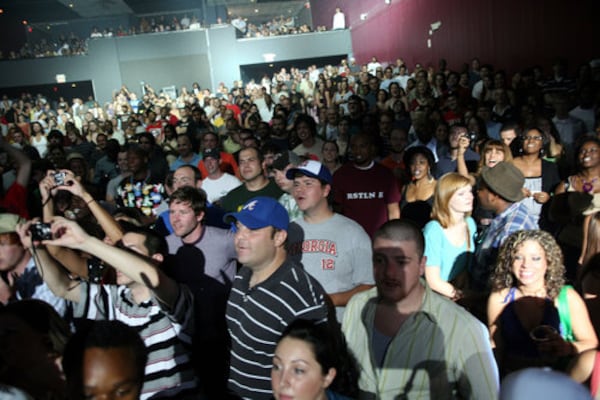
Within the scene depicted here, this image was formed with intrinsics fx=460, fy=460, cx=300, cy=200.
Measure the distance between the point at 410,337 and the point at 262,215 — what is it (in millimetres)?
1016

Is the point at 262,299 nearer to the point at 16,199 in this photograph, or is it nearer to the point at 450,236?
the point at 450,236

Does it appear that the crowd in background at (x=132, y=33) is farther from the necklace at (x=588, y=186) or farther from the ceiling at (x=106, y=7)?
the necklace at (x=588, y=186)

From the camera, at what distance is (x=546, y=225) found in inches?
160

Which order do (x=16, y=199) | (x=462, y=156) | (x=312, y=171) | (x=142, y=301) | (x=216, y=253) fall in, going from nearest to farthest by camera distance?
(x=142, y=301) → (x=312, y=171) → (x=216, y=253) → (x=16, y=199) → (x=462, y=156)

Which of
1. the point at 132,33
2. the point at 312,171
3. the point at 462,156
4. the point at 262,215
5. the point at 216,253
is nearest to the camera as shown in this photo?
the point at 262,215

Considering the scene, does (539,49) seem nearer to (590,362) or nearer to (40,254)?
(590,362)

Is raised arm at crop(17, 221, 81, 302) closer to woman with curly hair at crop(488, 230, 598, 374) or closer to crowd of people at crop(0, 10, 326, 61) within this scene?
woman with curly hair at crop(488, 230, 598, 374)

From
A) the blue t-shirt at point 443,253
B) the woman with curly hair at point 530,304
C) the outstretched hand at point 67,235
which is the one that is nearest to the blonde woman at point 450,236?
the blue t-shirt at point 443,253

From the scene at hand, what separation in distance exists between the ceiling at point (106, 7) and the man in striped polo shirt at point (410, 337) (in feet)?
90.5

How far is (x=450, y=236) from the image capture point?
10.4ft

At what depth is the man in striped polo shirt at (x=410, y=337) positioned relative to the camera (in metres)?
1.89

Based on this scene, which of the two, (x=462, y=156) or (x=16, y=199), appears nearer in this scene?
(x=16, y=199)

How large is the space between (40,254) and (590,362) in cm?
266

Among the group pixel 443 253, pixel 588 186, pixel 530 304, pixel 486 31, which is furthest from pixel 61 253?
pixel 486 31
